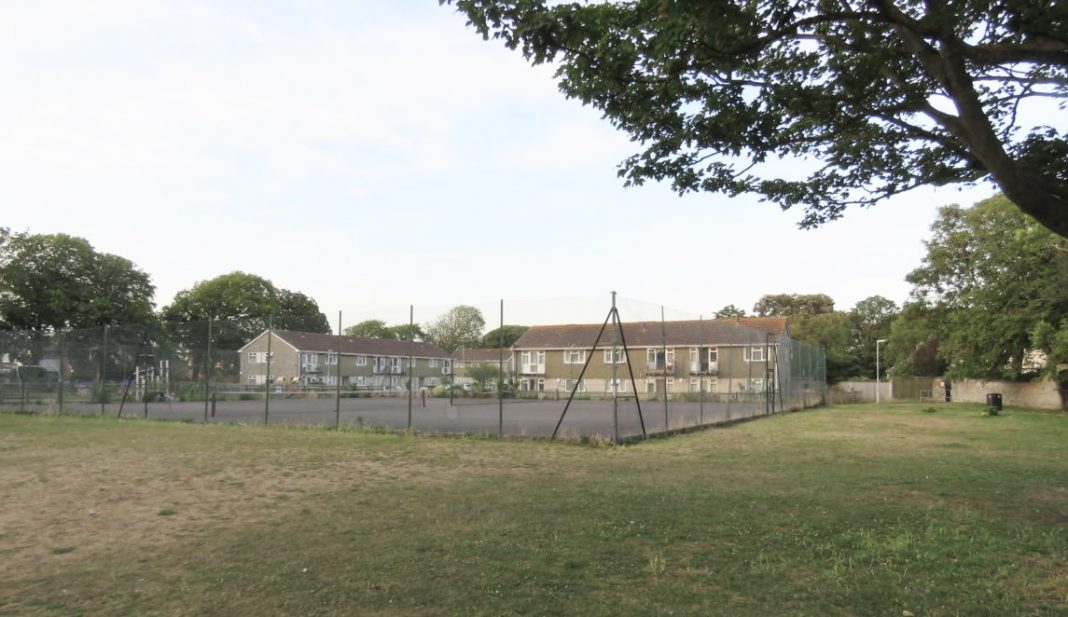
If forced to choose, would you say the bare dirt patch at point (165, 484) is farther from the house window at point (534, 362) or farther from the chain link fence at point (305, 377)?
the house window at point (534, 362)

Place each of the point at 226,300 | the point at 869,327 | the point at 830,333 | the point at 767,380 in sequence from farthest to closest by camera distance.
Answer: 1. the point at 869,327
2. the point at 226,300
3. the point at 830,333
4. the point at 767,380

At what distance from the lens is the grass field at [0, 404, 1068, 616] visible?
429 centimetres

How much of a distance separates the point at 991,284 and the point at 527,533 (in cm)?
3187

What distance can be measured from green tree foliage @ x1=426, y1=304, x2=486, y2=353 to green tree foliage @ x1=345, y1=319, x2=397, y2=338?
1367 millimetres

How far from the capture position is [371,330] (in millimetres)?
20516

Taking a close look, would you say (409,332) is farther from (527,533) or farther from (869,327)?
(869,327)

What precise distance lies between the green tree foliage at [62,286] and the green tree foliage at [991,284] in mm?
52181

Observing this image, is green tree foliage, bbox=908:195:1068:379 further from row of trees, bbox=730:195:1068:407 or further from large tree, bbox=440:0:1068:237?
large tree, bbox=440:0:1068:237

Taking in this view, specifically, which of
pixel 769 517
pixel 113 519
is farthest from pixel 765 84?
pixel 113 519

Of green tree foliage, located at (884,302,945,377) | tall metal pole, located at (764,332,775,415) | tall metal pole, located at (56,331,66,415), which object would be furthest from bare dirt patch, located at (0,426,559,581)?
green tree foliage, located at (884,302,945,377)

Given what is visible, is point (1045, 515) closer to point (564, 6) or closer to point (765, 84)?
point (765, 84)

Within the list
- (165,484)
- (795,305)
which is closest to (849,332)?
(795,305)

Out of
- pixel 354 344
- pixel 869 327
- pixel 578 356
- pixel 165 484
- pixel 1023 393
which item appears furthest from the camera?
pixel 869 327

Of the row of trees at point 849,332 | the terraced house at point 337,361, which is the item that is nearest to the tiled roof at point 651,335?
the terraced house at point 337,361
